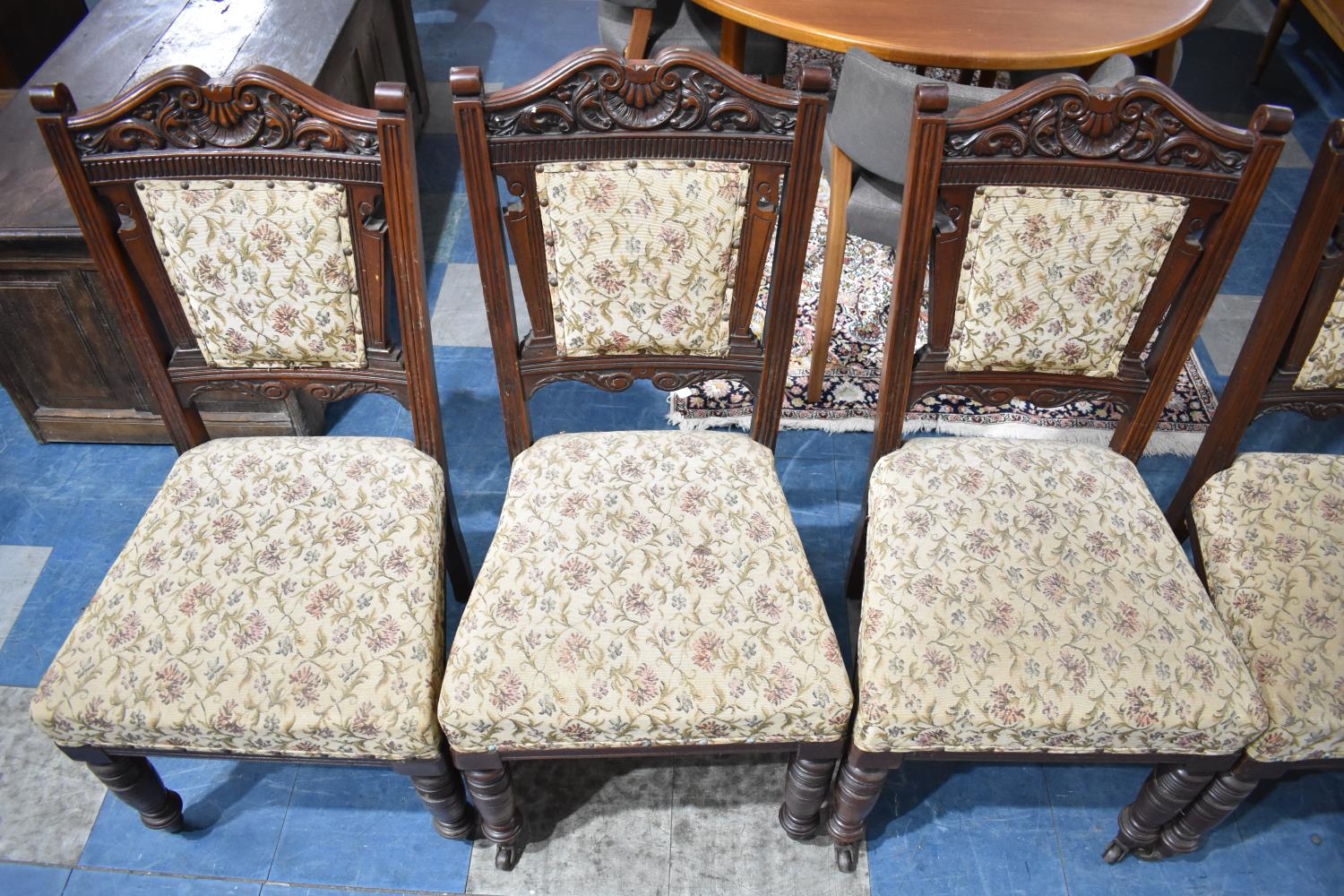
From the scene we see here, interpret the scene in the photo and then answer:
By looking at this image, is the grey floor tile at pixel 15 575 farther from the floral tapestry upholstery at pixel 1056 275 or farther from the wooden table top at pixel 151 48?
the floral tapestry upholstery at pixel 1056 275

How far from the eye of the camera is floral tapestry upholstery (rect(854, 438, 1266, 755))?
1.31m

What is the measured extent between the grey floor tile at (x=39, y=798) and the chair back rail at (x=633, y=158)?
1047 millimetres

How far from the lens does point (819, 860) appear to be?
1626 millimetres

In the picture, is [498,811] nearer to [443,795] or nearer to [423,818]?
[443,795]

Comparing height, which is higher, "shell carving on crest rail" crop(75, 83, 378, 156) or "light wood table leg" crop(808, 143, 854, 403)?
"shell carving on crest rail" crop(75, 83, 378, 156)

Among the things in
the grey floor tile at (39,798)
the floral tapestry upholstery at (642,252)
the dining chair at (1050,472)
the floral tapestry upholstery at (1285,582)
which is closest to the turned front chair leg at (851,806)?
the dining chair at (1050,472)

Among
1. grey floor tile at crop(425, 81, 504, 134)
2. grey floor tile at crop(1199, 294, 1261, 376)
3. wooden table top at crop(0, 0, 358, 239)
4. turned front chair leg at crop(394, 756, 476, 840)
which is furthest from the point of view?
grey floor tile at crop(425, 81, 504, 134)

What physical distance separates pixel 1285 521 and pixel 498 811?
1.27 metres

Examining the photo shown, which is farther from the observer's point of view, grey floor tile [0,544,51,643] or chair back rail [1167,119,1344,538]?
grey floor tile [0,544,51,643]

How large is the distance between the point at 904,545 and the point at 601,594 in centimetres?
45

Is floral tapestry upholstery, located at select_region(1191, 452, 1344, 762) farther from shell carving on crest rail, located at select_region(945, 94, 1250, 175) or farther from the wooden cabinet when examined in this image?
the wooden cabinet

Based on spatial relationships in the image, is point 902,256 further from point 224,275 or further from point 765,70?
point 765,70

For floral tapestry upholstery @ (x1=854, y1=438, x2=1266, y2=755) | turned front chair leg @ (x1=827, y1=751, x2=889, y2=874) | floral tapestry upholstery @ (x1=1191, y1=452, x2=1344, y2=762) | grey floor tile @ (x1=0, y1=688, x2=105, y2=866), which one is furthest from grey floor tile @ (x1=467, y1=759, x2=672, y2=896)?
floral tapestry upholstery @ (x1=1191, y1=452, x2=1344, y2=762)

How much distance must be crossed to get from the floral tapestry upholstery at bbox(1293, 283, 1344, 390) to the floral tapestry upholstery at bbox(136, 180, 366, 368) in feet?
4.62
